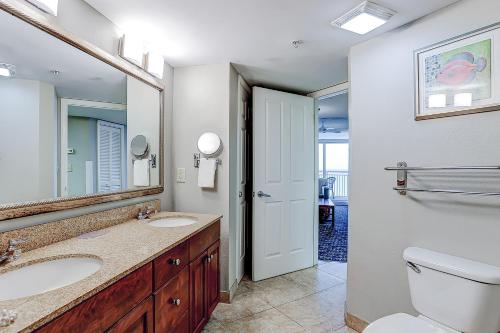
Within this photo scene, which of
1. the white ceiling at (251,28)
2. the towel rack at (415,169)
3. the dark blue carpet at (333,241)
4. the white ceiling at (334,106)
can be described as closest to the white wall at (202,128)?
the white ceiling at (251,28)

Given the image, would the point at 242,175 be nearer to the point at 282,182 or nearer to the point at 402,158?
the point at 282,182

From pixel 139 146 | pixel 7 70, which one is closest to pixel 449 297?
pixel 139 146

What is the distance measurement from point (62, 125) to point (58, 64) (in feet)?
1.00

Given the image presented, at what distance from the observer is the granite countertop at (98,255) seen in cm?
74

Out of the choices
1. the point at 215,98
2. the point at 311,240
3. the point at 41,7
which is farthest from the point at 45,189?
the point at 311,240

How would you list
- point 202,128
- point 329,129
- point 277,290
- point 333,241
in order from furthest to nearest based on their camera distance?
point 329,129, point 333,241, point 277,290, point 202,128

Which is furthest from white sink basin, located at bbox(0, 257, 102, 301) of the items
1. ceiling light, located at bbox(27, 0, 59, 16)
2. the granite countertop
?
ceiling light, located at bbox(27, 0, 59, 16)

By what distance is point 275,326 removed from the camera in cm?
202

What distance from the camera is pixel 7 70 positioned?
3.70ft

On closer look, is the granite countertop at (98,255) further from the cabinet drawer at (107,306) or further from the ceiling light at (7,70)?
the ceiling light at (7,70)

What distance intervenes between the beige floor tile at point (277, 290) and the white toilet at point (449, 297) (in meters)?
1.18

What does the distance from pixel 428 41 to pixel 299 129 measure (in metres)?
1.58

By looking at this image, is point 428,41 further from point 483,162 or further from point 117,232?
point 117,232

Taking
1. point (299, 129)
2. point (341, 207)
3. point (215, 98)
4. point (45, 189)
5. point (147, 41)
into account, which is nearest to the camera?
point (45, 189)
